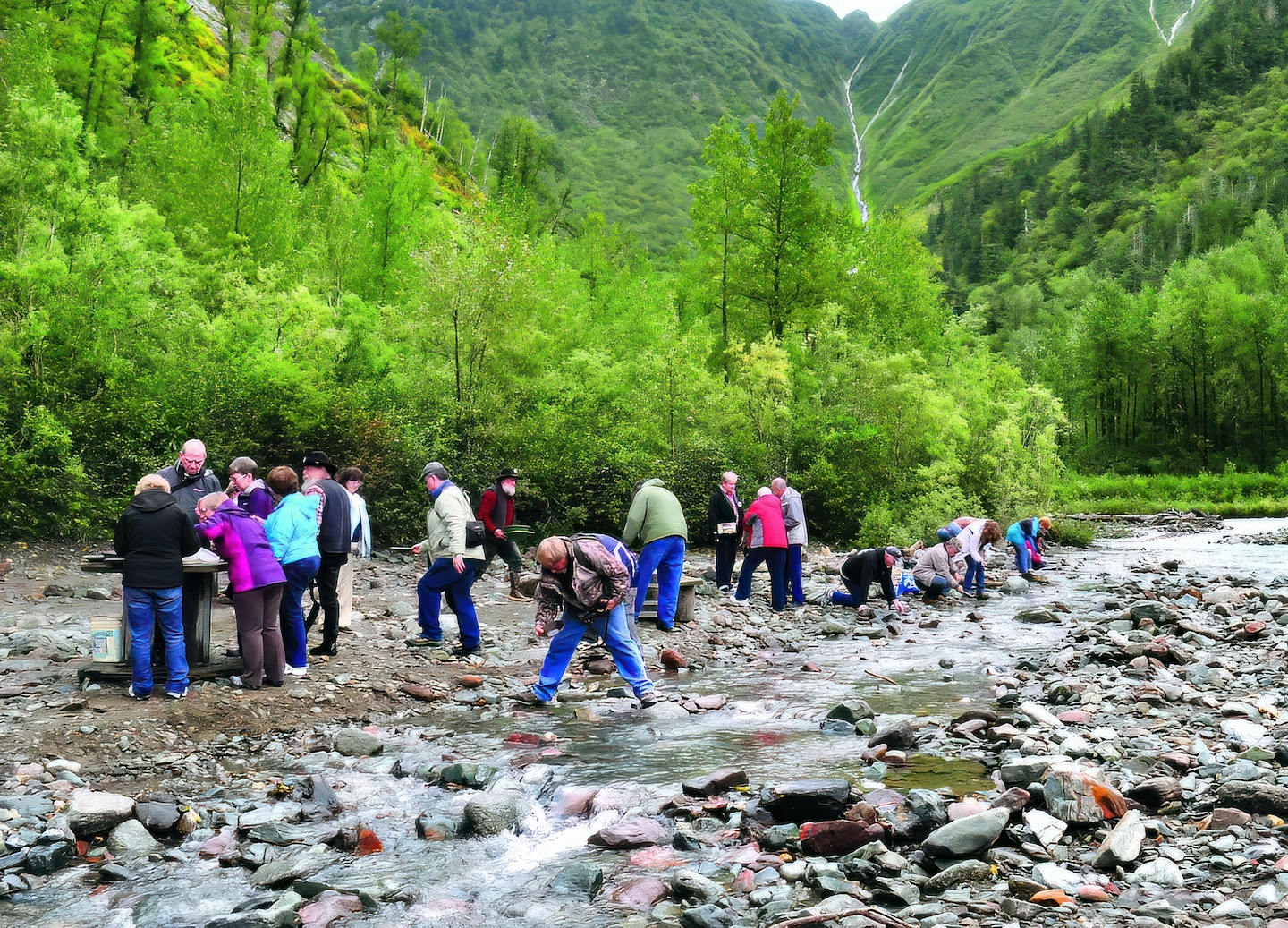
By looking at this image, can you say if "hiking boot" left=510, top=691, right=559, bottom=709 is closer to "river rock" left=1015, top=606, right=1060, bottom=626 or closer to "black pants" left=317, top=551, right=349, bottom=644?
"black pants" left=317, top=551, right=349, bottom=644

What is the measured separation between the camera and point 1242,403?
64.3 m

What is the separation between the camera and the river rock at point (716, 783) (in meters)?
6.73

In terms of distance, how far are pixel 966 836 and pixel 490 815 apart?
3299 millimetres

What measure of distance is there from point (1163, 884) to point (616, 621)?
220 inches

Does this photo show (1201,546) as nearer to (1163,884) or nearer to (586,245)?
(1163,884)

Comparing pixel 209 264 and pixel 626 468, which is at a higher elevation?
pixel 209 264

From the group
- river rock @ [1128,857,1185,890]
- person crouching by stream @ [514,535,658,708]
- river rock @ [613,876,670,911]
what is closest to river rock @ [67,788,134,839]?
river rock @ [613,876,670,911]

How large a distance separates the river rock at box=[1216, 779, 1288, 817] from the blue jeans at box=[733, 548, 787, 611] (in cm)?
1042

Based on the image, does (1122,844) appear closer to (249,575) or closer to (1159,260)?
(249,575)

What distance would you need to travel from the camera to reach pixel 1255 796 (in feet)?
18.5

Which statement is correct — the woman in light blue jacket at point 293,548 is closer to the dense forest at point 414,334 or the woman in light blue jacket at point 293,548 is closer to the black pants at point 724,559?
the black pants at point 724,559

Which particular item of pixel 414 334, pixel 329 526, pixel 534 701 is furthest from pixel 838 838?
pixel 414 334

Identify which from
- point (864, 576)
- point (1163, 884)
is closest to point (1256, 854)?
point (1163, 884)

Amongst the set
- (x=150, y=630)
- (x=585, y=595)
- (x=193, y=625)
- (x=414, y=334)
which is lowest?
(x=193, y=625)
